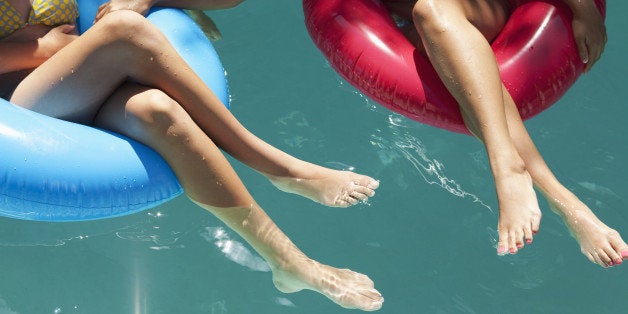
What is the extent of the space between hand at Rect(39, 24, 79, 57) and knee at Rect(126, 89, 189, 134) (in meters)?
0.38

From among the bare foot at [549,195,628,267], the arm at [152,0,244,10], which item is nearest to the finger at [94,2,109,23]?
the arm at [152,0,244,10]

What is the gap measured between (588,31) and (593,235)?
741mm

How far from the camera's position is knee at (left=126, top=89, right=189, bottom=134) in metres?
2.28

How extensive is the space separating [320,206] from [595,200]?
975mm

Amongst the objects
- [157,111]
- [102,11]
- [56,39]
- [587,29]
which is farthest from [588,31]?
[56,39]

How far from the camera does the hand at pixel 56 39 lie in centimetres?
253

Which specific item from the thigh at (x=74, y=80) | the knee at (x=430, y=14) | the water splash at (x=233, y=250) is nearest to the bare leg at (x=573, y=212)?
the knee at (x=430, y=14)

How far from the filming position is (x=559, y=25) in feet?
9.14

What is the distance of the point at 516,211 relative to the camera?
7.73 ft

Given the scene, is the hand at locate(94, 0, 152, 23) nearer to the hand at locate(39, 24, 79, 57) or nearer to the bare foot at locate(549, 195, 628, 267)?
the hand at locate(39, 24, 79, 57)

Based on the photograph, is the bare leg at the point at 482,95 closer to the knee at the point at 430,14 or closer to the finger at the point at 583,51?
the knee at the point at 430,14

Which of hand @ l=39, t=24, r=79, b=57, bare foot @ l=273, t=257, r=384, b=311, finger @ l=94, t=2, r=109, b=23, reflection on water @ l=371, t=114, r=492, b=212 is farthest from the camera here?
reflection on water @ l=371, t=114, r=492, b=212

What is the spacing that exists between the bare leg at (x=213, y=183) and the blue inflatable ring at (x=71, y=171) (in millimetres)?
56

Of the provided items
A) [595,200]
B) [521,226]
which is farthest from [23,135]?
[595,200]
